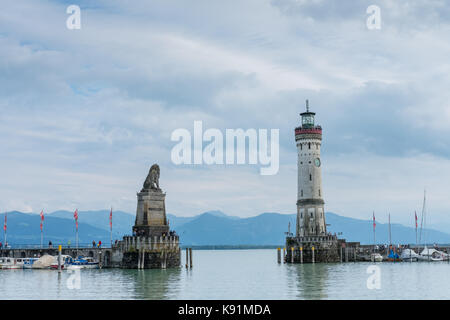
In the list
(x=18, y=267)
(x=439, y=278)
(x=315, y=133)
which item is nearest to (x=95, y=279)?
(x=18, y=267)

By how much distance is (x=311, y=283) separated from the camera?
73188mm

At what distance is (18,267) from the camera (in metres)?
108

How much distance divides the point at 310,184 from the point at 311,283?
43.3 metres

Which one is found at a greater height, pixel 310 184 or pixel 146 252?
pixel 310 184

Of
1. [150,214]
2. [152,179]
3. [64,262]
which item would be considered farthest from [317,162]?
[64,262]

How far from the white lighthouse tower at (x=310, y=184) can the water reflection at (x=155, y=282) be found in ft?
94.7

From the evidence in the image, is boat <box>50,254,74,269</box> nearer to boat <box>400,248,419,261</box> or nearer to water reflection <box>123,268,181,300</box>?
water reflection <box>123,268,181,300</box>

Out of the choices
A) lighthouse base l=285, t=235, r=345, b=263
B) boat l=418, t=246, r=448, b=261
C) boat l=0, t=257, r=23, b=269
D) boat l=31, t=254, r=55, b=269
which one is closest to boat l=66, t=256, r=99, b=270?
boat l=31, t=254, r=55, b=269

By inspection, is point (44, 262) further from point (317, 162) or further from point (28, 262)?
point (317, 162)

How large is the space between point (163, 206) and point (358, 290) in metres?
41.8

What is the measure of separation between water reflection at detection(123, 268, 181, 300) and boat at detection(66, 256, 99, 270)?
13.6 metres
